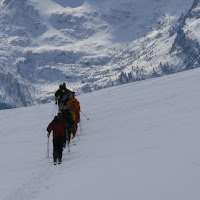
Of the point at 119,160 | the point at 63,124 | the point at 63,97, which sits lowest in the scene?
the point at 119,160

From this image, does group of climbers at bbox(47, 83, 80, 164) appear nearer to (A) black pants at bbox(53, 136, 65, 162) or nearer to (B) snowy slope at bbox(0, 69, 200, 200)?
(A) black pants at bbox(53, 136, 65, 162)

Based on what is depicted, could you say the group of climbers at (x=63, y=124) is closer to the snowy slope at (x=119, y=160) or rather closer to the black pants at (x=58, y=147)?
the black pants at (x=58, y=147)

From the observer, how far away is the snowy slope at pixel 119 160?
7.91 m

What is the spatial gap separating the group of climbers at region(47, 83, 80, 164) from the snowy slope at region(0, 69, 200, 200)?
52cm

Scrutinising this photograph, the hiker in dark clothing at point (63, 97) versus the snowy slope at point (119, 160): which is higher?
the hiker in dark clothing at point (63, 97)

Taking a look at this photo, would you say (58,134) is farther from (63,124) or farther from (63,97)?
(63,97)

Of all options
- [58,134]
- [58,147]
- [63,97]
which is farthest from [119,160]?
[63,97]

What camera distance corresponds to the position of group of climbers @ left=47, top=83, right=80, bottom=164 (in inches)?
530

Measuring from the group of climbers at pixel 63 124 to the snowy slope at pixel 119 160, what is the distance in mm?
524

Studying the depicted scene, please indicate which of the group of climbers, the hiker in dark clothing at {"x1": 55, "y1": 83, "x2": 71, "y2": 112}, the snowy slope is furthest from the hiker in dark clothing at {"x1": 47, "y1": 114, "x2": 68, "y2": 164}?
the hiker in dark clothing at {"x1": 55, "y1": 83, "x2": 71, "y2": 112}

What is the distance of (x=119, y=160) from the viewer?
34.6 feet

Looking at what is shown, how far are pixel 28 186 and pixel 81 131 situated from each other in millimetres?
9047

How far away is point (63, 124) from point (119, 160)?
3807 millimetres

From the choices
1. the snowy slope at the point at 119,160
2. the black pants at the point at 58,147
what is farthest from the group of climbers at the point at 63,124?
the snowy slope at the point at 119,160
